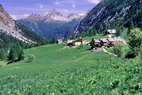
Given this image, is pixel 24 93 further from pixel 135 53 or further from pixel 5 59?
pixel 5 59

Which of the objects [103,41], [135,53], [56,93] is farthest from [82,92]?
[103,41]

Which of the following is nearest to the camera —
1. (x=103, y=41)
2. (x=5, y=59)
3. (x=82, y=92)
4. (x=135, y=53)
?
(x=82, y=92)

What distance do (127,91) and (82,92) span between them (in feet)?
14.1

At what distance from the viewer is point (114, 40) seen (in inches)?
5920

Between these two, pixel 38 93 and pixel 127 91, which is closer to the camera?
pixel 127 91

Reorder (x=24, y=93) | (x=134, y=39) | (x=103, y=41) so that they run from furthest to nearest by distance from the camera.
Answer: (x=103, y=41) < (x=134, y=39) < (x=24, y=93)

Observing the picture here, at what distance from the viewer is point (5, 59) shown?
6560 inches

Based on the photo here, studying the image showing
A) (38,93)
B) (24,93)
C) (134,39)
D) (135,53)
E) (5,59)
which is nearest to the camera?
(38,93)

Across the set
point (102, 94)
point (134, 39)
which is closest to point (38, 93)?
point (102, 94)

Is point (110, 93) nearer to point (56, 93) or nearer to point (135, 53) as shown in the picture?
point (56, 93)

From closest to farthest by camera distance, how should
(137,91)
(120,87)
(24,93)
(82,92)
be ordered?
(137,91), (120,87), (82,92), (24,93)

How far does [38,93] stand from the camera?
23.6m

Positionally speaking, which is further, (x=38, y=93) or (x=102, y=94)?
(x=38, y=93)

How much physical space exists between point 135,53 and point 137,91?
58737 mm
